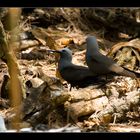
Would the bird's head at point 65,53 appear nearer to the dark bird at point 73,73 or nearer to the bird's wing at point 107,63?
the dark bird at point 73,73

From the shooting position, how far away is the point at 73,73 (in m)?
2.63

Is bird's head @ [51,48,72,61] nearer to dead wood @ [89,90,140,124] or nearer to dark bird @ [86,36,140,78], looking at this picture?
dark bird @ [86,36,140,78]

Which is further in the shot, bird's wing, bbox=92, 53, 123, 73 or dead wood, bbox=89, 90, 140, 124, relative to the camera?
bird's wing, bbox=92, 53, 123, 73

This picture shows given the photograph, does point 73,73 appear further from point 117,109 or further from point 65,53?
point 117,109

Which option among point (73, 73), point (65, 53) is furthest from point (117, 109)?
point (65, 53)

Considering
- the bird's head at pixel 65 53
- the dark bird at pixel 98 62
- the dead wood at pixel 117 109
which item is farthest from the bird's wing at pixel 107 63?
the dead wood at pixel 117 109

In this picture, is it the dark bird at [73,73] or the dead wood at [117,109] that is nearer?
the dead wood at [117,109]

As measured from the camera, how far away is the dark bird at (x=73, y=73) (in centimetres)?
262

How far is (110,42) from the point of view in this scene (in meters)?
3.38

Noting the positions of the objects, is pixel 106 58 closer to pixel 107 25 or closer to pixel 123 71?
pixel 123 71

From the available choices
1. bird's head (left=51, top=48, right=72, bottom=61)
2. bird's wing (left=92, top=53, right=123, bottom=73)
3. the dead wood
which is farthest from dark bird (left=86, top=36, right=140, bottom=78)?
the dead wood

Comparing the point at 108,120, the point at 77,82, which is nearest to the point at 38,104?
the point at 108,120

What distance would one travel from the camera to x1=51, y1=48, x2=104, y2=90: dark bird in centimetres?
262

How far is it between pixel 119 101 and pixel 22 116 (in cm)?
59
